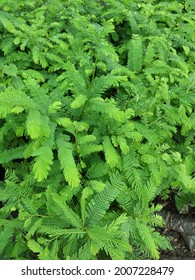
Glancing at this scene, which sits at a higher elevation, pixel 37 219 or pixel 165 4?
pixel 165 4

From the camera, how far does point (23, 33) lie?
14.2 ft

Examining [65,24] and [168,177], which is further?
[65,24]

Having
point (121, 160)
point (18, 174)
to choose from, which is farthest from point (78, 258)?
point (18, 174)

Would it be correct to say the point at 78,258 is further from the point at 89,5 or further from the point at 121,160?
the point at 89,5

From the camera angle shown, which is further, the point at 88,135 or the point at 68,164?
the point at 88,135

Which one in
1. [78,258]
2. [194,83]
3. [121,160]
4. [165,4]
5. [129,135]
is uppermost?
[165,4]

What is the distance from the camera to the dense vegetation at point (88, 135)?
10.6 ft

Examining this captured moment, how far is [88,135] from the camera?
11.2 feet

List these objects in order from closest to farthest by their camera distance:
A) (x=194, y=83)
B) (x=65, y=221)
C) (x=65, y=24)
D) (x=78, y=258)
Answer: (x=78, y=258)
(x=65, y=221)
(x=194, y=83)
(x=65, y=24)

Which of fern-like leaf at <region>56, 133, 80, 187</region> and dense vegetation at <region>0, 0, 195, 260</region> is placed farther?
dense vegetation at <region>0, 0, 195, 260</region>

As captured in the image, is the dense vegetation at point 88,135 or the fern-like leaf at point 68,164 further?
the dense vegetation at point 88,135

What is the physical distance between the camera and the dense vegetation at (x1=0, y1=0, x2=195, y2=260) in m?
3.23

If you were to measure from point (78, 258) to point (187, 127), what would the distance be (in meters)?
2.05

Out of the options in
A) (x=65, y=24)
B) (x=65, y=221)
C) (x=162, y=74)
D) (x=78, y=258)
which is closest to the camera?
(x=78, y=258)
